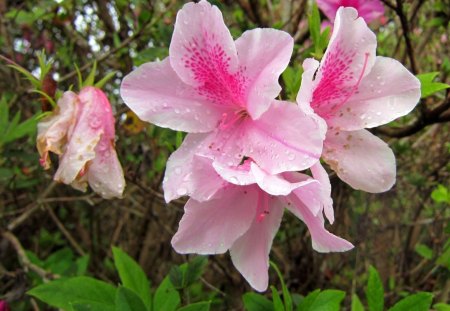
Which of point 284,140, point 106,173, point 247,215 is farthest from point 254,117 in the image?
point 106,173

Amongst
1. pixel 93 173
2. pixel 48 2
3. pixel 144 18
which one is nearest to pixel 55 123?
pixel 93 173

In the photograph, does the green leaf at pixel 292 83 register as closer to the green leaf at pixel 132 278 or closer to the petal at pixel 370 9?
the petal at pixel 370 9

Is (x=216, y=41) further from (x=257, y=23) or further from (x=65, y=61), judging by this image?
(x=65, y=61)

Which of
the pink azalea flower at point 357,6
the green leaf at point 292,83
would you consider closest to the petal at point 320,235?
the green leaf at point 292,83

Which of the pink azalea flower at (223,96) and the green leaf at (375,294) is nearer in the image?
the pink azalea flower at (223,96)

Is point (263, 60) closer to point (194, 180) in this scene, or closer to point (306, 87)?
point (306, 87)

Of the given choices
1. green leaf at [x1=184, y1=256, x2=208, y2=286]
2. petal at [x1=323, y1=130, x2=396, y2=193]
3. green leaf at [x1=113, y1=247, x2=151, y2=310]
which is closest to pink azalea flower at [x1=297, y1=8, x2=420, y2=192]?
petal at [x1=323, y1=130, x2=396, y2=193]

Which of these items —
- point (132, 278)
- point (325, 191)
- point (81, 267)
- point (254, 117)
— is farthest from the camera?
point (81, 267)
